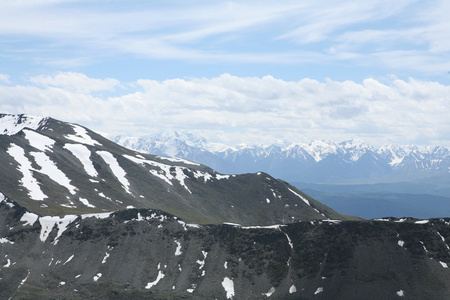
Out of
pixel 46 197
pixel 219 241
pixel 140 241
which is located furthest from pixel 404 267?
pixel 46 197

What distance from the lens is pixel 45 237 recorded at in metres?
155

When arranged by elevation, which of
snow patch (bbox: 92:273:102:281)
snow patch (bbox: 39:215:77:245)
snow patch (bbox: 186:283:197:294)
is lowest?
snow patch (bbox: 186:283:197:294)

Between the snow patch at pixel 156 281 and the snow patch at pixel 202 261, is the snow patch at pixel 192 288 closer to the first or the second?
the snow patch at pixel 202 261

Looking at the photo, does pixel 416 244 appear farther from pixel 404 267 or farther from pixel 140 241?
pixel 140 241

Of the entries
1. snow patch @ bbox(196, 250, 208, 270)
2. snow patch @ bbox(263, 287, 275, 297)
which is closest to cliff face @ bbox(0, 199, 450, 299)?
snow patch @ bbox(196, 250, 208, 270)

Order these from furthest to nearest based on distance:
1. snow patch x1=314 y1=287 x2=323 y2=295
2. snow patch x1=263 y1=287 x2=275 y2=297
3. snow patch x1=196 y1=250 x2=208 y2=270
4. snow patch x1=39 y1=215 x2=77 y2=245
Answer: snow patch x1=39 y1=215 x2=77 y2=245, snow patch x1=196 y1=250 x2=208 y2=270, snow patch x1=263 y1=287 x2=275 y2=297, snow patch x1=314 y1=287 x2=323 y2=295

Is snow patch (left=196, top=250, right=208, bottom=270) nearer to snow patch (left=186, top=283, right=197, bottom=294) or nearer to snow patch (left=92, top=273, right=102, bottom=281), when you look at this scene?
snow patch (left=186, top=283, right=197, bottom=294)

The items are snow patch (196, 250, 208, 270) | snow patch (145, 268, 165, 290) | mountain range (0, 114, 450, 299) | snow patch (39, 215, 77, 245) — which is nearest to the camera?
mountain range (0, 114, 450, 299)

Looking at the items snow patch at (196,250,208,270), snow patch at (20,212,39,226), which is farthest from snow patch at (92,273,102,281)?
snow patch at (20,212,39,226)

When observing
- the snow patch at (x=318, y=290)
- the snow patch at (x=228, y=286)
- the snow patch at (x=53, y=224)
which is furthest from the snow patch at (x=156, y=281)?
the snow patch at (x=318, y=290)

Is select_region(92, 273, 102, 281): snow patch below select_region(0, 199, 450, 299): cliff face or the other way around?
below

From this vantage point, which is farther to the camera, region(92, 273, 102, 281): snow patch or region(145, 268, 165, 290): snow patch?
region(92, 273, 102, 281): snow patch

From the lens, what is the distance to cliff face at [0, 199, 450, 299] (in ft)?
391

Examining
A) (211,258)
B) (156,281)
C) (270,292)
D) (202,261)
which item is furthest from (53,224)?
(270,292)
